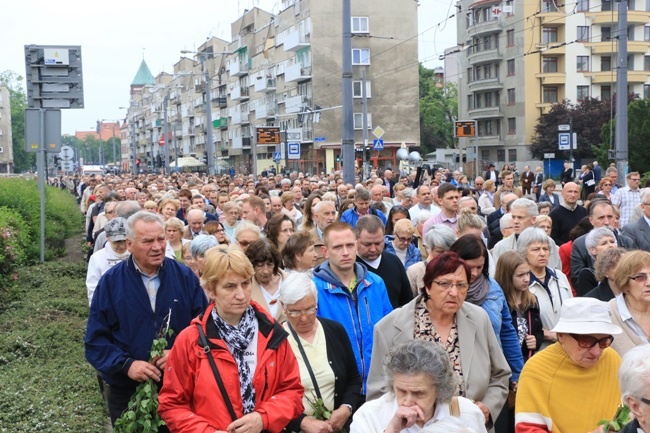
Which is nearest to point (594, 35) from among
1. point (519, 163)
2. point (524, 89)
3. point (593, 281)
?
point (524, 89)

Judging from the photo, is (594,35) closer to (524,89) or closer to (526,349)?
(524,89)

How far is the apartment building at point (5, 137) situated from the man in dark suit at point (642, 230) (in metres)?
140

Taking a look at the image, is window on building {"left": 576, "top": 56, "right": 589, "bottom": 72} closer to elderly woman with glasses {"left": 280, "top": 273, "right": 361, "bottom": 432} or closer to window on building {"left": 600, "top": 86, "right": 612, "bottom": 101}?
window on building {"left": 600, "top": 86, "right": 612, "bottom": 101}

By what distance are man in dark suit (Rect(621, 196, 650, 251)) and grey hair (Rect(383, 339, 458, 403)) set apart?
21.1 ft

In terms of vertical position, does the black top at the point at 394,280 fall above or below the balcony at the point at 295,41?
below

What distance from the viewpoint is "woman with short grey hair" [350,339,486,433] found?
4039 mm

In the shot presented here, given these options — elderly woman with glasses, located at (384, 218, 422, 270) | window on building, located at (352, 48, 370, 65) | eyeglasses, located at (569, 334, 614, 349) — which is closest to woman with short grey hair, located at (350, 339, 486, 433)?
eyeglasses, located at (569, 334, 614, 349)

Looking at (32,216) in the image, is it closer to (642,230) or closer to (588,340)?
(642,230)

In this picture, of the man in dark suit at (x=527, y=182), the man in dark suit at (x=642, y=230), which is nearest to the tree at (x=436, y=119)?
the man in dark suit at (x=527, y=182)

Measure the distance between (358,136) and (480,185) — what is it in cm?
5585

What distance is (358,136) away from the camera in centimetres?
7706

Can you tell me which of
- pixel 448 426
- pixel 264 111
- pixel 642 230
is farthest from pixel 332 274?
pixel 264 111

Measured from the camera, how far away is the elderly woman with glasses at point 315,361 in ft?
18.1

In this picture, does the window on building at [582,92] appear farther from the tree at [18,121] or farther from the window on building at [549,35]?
the tree at [18,121]
